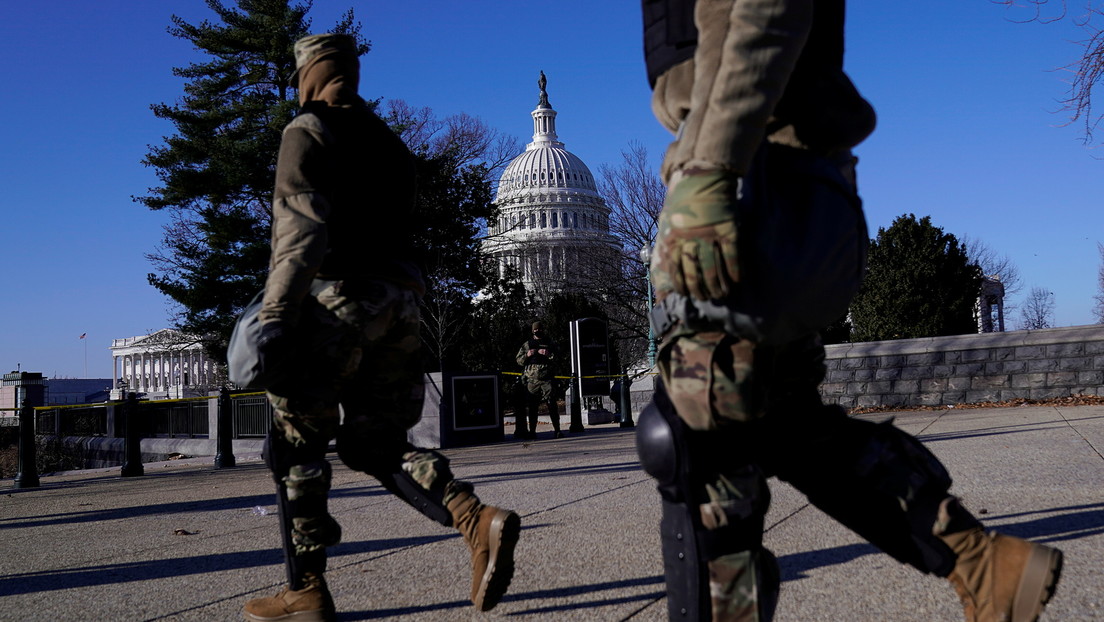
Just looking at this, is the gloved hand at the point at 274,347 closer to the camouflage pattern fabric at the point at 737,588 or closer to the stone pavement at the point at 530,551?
the stone pavement at the point at 530,551

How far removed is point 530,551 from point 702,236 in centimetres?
253

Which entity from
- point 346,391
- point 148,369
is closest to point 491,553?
point 346,391

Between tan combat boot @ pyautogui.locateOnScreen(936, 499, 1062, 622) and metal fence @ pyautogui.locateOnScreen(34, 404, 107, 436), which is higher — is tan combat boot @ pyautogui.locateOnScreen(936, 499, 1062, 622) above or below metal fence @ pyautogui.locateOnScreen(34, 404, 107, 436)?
below

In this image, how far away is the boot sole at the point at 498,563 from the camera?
2738mm

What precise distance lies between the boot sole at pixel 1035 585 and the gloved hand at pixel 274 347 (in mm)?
1931

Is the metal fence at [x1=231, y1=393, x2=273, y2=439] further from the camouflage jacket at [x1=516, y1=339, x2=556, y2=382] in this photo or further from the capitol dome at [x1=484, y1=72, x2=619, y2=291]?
the capitol dome at [x1=484, y1=72, x2=619, y2=291]

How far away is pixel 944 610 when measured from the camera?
2650mm

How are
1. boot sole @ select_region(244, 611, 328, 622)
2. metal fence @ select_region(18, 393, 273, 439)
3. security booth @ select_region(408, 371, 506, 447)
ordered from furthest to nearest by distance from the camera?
1. metal fence @ select_region(18, 393, 273, 439)
2. security booth @ select_region(408, 371, 506, 447)
3. boot sole @ select_region(244, 611, 328, 622)

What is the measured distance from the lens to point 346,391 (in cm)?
299

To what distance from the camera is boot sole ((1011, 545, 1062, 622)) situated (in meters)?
1.72

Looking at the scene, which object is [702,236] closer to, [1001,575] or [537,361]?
[1001,575]

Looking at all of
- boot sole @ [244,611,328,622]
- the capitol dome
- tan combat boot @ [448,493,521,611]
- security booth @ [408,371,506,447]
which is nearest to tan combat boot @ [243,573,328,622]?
boot sole @ [244,611,328,622]

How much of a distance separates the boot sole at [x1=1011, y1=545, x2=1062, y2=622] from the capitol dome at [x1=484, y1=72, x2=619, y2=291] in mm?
29642

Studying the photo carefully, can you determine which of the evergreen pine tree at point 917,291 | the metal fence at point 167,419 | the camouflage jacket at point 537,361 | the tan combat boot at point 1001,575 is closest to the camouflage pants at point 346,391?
the tan combat boot at point 1001,575
